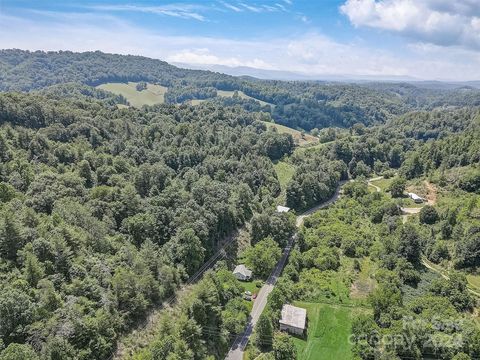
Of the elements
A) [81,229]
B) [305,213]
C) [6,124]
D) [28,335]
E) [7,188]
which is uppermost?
[6,124]

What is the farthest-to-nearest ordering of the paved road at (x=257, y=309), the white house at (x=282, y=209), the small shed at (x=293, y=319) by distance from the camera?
the white house at (x=282, y=209) → the small shed at (x=293, y=319) → the paved road at (x=257, y=309)

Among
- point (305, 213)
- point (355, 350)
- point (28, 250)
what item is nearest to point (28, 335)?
point (28, 250)

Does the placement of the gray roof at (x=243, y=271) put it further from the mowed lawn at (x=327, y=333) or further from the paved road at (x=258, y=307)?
the mowed lawn at (x=327, y=333)

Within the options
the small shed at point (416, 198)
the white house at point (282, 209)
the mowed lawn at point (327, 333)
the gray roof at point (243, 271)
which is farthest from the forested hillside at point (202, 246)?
the white house at point (282, 209)

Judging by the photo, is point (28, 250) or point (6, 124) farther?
point (6, 124)

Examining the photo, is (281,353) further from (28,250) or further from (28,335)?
(28,250)
